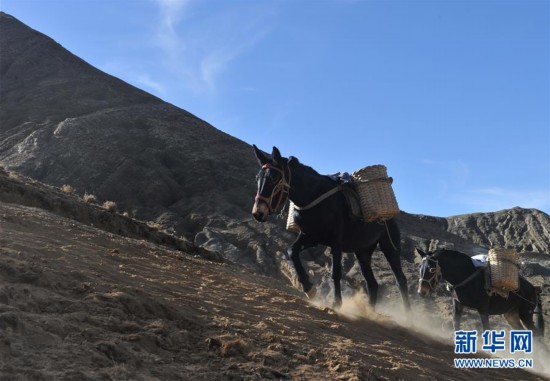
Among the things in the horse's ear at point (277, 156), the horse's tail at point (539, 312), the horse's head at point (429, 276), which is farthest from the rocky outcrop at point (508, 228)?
the horse's ear at point (277, 156)

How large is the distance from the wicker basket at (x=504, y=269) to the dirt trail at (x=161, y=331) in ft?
11.5

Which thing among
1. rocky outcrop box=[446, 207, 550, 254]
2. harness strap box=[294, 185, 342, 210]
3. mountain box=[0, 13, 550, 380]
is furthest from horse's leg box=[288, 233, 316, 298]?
rocky outcrop box=[446, 207, 550, 254]

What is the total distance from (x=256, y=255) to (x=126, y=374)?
1006 inches

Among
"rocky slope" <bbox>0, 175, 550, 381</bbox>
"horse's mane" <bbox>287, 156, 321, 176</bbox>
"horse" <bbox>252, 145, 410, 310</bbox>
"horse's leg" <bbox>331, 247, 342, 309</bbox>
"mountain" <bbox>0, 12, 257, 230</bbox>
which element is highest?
"mountain" <bbox>0, 12, 257, 230</bbox>

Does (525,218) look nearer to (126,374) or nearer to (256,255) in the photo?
(256,255)

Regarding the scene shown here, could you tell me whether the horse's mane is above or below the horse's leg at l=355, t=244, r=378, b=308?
above

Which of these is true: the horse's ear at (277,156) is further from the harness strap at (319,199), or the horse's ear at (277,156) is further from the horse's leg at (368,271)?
the horse's leg at (368,271)

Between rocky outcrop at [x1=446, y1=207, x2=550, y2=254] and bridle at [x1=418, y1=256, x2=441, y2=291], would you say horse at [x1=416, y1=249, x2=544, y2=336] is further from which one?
rocky outcrop at [x1=446, y1=207, x2=550, y2=254]

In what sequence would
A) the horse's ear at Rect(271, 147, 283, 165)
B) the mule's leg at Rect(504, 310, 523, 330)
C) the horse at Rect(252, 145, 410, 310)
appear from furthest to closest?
the mule's leg at Rect(504, 310, 523, 330)
the horse's ear at Rect(271, 147, 283, 165)
the horse at Rect(252, 145, 410, 310)

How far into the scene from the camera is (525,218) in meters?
67.4

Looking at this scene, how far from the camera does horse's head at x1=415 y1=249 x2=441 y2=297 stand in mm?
11594

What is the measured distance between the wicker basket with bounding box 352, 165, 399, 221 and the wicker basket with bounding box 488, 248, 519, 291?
341cm

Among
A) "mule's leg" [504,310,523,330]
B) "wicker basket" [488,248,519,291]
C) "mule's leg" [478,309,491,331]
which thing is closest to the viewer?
"mule's leg" [478,309,491,331]

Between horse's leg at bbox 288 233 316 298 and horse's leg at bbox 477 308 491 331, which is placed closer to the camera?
horse's leg at bbox 288 233 316 298
